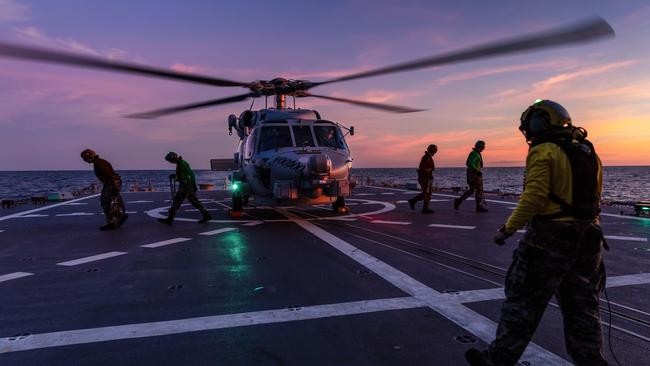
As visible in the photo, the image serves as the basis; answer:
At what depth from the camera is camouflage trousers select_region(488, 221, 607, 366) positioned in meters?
2.54

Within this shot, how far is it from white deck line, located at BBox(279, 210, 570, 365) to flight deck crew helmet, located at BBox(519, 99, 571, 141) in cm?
165

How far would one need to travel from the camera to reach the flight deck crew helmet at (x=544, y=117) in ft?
8.91

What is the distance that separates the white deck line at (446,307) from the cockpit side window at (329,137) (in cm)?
485

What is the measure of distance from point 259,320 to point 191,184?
24.3 feet

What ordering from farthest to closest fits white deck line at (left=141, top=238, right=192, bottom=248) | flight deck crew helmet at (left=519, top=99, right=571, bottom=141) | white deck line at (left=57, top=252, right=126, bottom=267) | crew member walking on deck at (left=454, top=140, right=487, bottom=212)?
crew member walking on deck at (left=454, top=140, right=487, bottom=212) → white deck line at (left=141, top=238, right=192, bottom=248) → white deck line at (left=57, top=252, right=126, bottom=267) → flight deck crew helmet at (left=519, top=99, right=571, bottom=141)

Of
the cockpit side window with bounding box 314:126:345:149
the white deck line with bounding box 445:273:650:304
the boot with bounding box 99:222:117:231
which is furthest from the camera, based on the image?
the cockpit side window with bounding box 314:126:345:149

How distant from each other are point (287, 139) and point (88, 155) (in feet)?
16.3

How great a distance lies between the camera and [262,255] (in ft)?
21.2

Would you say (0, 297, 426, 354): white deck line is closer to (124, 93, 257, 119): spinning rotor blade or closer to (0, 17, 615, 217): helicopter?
(0, 17, 615, 217): helicopter

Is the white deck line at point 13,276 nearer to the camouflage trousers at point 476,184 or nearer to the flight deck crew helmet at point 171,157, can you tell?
the flight deck crew helmet at point 171,157

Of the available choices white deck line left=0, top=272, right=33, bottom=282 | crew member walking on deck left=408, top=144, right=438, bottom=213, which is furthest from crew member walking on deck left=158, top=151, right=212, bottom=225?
crew member walking on deck left=408, top=144, right=438, bottom=213

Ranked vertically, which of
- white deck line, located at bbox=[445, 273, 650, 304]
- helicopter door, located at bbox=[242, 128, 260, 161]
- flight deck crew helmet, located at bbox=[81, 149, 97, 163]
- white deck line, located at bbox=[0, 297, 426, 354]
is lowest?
white deck line, located at bbox=[0, 297, 426, 354]

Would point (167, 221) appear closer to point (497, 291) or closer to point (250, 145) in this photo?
point (250, 145)

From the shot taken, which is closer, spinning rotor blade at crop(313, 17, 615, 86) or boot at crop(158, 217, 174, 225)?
spinning rotor blade at crop(313, 17, 615, 86)
